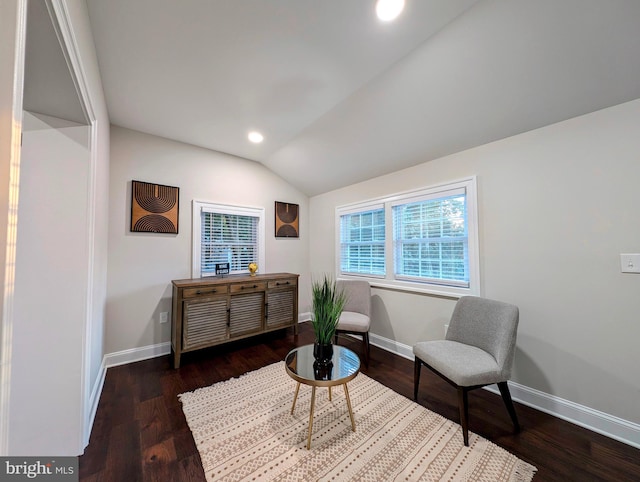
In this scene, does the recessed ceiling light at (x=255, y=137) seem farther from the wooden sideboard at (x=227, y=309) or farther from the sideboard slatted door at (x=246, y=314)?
the sideboard slatted door at (x=246, y=314)

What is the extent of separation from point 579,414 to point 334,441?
1816 mm

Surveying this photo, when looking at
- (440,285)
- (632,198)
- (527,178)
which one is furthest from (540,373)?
(527,178)

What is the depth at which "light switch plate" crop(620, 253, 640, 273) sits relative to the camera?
5.26 ft

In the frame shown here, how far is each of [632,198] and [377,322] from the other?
248cm

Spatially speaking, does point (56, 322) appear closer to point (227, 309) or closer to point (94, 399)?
point (94, 399)

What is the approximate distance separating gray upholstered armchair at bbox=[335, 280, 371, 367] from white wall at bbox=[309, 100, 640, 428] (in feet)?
4.11

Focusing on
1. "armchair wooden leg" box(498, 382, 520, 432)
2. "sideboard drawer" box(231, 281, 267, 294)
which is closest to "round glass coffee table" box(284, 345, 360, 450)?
"armchair wooden leg" box(498, 382, 520, 432)

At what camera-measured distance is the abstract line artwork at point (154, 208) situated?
2779 mm

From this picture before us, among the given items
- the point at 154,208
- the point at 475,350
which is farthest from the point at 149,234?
the point at 475,350

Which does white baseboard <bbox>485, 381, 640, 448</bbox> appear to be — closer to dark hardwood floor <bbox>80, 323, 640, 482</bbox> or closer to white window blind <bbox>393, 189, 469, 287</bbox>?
dark hardwood floor <bbox>80, 323, 640, 482</bbox>

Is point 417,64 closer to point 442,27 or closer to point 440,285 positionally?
point 442,27

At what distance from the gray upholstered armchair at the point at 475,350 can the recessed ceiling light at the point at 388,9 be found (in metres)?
2.18

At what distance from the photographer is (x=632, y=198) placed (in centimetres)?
162

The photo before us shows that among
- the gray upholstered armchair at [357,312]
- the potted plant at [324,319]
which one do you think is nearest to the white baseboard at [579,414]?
the gray upholstered armchair at [357,312]
